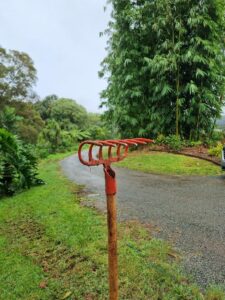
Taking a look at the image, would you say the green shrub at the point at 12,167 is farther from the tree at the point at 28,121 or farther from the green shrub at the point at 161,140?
the tree at the point at 28,121

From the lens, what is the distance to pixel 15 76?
2158 centimetres

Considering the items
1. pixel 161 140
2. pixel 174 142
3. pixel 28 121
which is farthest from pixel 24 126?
pixel 174 142

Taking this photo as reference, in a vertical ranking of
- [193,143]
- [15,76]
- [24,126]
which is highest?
[15,76]

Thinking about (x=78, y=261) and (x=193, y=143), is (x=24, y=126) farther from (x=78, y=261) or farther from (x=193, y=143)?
(x=78, y=261)

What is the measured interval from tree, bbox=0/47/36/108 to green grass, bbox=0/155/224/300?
18880 mm

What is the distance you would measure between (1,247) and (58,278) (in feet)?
4.05

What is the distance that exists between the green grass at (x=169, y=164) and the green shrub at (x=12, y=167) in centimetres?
380

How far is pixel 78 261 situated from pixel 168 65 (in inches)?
406

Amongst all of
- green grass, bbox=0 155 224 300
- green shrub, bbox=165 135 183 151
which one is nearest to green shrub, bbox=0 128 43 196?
green grass, bbox=0 155 224 300

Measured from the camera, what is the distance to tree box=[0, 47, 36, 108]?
2095 centimetres

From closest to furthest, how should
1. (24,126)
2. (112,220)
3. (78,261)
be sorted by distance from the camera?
(112,220)
(78,261)
(24,126)

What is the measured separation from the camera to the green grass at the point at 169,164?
8117 millimetres

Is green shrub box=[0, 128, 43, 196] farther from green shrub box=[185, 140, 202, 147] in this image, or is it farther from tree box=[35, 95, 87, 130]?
tree box=[35, 95, 87, 130]

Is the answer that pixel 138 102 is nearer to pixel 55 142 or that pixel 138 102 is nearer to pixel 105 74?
pixel 105 74
